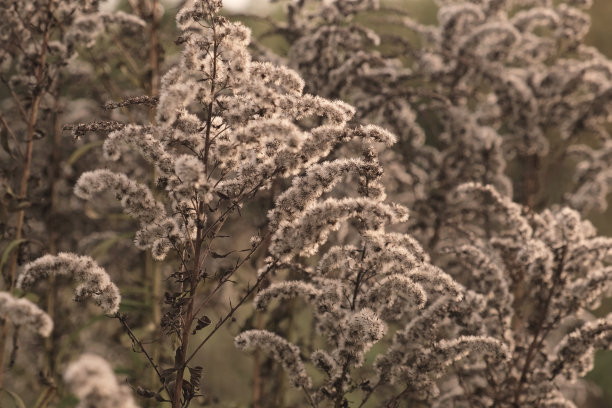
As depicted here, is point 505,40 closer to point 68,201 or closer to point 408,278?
point 408,278

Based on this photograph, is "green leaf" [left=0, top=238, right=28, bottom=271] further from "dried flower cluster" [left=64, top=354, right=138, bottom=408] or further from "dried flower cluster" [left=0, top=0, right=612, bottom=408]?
"dried flower cluster" [left=64, top=354, right=138, bottom=408]

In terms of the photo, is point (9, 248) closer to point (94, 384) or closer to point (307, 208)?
point (307, 208)

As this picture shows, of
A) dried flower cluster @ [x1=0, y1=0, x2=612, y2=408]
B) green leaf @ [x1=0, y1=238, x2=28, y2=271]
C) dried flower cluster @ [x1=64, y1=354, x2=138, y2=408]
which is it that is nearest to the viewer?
dried flower cluster @ [x1=64, y1=354, x2=138, y2=408]

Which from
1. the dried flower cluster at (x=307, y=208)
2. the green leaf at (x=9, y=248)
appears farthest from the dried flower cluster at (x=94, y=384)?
the green leaf at (x=9, y=248)

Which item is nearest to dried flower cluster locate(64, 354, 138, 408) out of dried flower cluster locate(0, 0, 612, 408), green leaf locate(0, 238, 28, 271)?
dried flower cluster locate(0, 0, 612, 408)

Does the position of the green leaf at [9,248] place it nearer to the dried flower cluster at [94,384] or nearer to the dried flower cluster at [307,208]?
the dried flower cluster at [307,208]

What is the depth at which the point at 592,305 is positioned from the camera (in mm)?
3934

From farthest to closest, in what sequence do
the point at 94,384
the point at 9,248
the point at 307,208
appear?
the point at 9,248, the point at 307,208, the point at 94,384

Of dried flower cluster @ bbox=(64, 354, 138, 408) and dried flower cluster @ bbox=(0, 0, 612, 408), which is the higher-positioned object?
dried flower cluster @ bbox=(0, 0, 612, 408)

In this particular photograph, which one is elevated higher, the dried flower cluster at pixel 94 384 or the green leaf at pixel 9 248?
the green leaf at pixel 9 248

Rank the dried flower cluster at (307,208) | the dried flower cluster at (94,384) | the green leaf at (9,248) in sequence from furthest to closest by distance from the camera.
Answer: the green leaf at (9,248)
the dried flower cluster at (307,208)
the dried flower cluster at (94,384)

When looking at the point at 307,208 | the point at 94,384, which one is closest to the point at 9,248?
the point at 307,208

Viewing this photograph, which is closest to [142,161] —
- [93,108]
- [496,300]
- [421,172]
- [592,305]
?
[93,108]

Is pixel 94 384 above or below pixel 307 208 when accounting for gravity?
below
